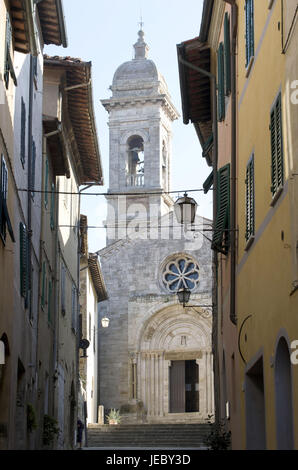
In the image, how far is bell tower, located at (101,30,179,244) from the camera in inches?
2163

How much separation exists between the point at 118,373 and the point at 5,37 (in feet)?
113

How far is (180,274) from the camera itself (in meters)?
49.1

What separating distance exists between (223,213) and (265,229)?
476 centimetres

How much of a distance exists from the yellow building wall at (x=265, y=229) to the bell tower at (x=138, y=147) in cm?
3853

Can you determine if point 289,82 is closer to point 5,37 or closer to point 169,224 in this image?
point 5,37

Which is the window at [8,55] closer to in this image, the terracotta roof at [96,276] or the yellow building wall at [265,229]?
the yellow building wall at [265,229]

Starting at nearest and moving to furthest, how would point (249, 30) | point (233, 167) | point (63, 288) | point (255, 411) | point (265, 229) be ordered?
point (265, 229) → point (249, 30) → point (255, 411) → point (233, 167) → point (63, 288)

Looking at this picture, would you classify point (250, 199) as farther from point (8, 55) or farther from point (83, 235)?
point (83, 235)

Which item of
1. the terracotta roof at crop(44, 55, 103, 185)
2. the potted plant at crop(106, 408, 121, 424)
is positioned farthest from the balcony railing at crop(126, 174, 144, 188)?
the terracotta roof at crop(44, 55, 103, 185)

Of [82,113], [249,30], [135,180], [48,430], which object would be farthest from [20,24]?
[135,180]

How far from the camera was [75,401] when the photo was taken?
100ft

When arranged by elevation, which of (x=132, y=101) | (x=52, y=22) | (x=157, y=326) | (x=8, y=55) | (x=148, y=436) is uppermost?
(x=132, y=101)

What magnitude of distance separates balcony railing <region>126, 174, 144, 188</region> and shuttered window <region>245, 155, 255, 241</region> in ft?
134

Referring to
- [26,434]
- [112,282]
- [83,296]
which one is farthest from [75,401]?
[112,282]
